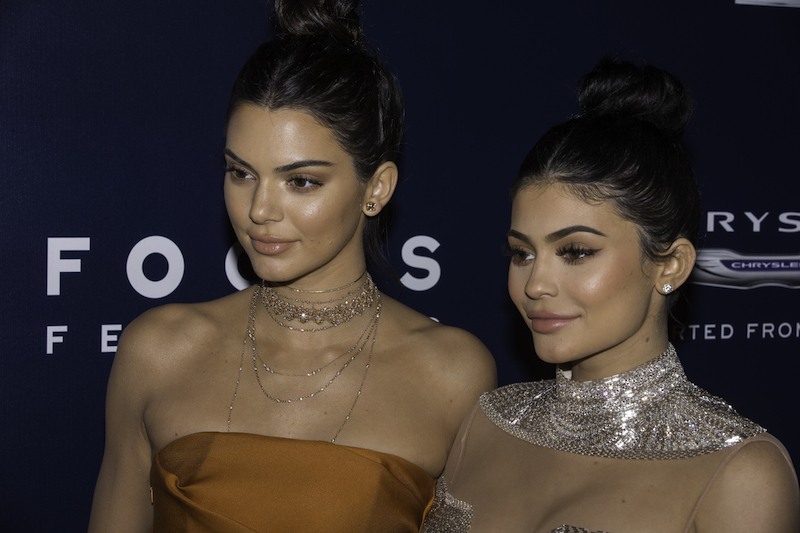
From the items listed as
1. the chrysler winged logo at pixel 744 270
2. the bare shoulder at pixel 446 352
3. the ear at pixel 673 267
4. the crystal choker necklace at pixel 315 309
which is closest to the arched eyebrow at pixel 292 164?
the crystal choker necklace at pixel 315 309

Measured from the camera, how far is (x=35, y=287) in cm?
273

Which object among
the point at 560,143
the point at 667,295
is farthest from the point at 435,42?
the point at 667,295

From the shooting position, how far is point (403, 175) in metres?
3.06

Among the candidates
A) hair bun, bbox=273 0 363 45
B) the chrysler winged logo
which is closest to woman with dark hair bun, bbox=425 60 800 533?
hair bun, bbox=273 0 363 45

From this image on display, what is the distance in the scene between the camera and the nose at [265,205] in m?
2.10

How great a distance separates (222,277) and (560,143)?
Answer: 1.25 meters

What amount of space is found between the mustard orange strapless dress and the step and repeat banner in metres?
0.74

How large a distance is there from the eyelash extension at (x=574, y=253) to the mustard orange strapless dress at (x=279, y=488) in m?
0.60

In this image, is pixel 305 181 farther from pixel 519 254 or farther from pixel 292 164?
pixel 519 254

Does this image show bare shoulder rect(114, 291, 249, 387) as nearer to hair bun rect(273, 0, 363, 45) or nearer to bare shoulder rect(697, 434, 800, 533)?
hair bun rect(273, 0, 363, 45)

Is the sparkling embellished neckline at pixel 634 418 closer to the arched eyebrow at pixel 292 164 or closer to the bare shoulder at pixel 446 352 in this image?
the bare shoulder at pixel 446 352

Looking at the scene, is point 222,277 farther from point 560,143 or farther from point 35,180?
point 560,143

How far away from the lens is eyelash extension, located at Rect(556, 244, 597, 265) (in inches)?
74.1

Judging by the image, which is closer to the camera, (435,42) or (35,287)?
(35,287)
